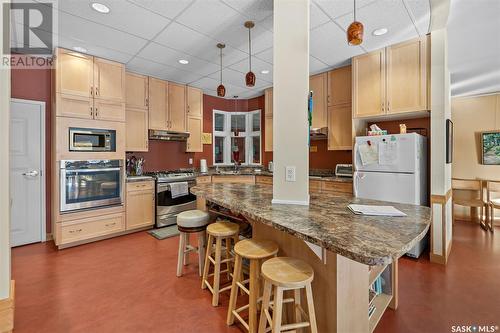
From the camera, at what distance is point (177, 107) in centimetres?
475

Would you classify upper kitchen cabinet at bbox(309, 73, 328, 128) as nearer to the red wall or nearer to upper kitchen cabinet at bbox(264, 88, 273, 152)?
upper kitchen cabinet at bbox(264, 88, 273, 152)

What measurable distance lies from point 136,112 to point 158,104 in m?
0.47

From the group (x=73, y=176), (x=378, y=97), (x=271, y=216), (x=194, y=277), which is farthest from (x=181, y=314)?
(x=378, y=97)

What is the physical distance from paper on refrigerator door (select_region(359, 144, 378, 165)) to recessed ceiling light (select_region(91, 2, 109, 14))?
3.37 metres

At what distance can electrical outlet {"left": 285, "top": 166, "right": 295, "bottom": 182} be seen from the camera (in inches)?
71.8

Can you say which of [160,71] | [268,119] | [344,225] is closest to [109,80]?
[160,71]

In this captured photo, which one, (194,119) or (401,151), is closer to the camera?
(401,151)

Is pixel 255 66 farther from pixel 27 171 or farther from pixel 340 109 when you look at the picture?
pixel 27 171

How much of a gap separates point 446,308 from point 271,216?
6.03 ft

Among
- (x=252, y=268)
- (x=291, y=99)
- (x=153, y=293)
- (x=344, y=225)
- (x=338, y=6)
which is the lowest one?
(x=153, y=293)

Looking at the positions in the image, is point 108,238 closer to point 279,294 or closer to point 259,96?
point 279,294

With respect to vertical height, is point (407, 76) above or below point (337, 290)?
above

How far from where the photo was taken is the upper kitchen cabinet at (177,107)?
4.66 meters

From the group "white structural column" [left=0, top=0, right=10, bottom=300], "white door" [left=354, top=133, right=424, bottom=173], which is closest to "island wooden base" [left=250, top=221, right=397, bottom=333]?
"white structural column" [left=0, top=0, right=10, bottom=300]
